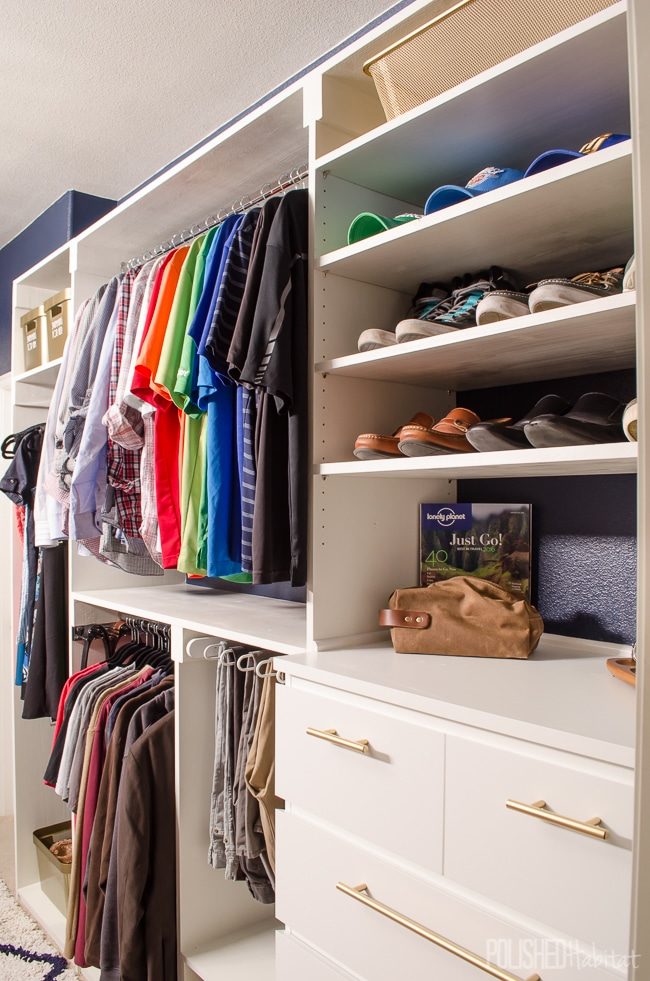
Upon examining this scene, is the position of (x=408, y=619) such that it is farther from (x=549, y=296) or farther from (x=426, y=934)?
(x=549, y=296)

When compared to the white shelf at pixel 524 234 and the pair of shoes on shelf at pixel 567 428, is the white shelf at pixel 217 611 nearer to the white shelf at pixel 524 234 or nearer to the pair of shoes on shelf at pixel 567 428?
the pair of shoes on shelf at pixel 567 428

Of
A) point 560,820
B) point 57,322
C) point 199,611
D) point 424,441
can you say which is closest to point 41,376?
point 57,322

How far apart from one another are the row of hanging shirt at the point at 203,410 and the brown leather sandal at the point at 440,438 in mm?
237

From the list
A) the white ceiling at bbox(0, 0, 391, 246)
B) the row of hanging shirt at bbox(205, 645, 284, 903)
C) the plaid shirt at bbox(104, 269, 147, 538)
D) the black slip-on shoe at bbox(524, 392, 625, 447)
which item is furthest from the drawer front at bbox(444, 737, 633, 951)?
the white ceiling at bbox(0, 0, 391, 246)

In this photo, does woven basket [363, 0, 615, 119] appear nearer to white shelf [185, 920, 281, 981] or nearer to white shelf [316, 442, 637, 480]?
white shelf [316, 442, 637, 480]

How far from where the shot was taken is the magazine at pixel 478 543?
5.07ft

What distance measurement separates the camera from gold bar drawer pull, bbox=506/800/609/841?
88 centimetres

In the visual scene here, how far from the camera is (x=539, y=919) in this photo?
3.10ft

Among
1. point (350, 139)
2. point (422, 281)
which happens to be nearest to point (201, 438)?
point (422, 281)

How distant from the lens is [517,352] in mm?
1295

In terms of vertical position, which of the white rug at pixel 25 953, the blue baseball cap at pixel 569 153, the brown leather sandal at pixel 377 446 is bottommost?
the white rug at pixel 25 953

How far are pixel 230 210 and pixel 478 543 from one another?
4.03ft

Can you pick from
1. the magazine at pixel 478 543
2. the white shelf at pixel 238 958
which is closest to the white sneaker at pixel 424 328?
the magazine at pixel 478 543

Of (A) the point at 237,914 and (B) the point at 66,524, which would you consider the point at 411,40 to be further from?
(A) the point at 237,914
